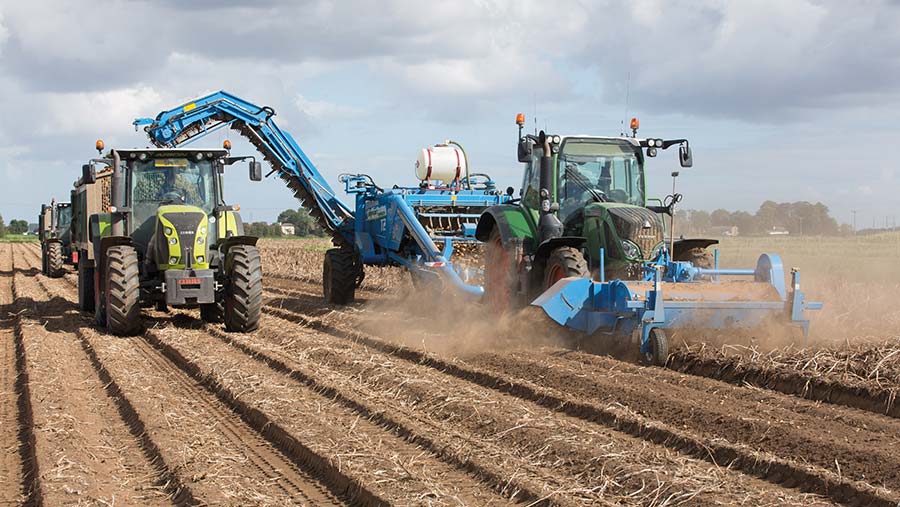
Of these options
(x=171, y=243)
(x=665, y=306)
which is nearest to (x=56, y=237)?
(x=171, y=243)

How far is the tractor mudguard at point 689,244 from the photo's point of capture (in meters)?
10.6

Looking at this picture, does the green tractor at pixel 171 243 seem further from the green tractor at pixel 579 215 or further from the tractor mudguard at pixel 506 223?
the green tractor at pixel 579 215

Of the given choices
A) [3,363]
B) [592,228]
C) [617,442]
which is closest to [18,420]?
[3,363]

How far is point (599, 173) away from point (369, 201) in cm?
571

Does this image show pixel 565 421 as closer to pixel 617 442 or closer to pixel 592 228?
pixel 617 442

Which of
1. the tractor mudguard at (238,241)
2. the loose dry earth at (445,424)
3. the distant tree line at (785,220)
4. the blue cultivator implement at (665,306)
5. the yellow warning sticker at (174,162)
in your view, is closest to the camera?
the loose dry earth at (445,424)

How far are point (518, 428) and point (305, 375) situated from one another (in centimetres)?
290

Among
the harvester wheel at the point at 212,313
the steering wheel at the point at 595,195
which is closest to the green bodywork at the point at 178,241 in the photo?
the harvester wheel at the point at 212,313

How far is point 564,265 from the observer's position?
978cm

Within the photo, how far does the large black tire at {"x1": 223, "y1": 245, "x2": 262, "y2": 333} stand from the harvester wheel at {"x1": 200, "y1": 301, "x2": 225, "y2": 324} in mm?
1277

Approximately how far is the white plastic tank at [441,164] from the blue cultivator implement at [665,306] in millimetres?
6068

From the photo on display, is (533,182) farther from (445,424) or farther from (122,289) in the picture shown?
(122,289)

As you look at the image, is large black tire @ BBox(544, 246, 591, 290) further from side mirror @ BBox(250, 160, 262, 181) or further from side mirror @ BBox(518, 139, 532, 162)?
side mirror @ BBox(250, 160, 262, 181)

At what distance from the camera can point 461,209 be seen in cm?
1480
